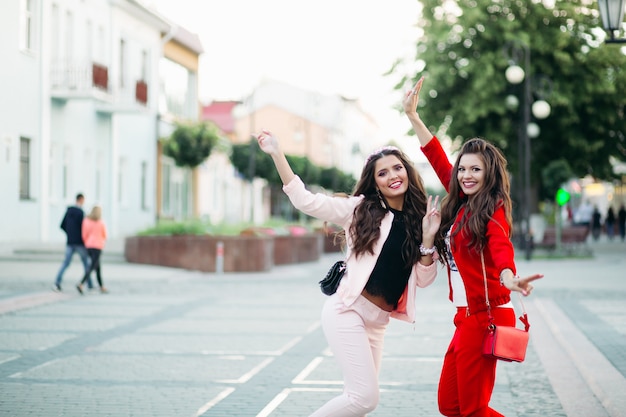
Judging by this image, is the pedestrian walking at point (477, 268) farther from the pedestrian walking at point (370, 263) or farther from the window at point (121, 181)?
the window at point (121, 181)

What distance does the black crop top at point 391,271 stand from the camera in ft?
17.3

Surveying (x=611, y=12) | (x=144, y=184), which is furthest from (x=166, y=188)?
(x=611, y=12)

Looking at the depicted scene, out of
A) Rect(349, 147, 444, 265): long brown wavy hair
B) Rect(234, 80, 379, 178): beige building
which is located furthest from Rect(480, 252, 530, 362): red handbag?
Rect(234, 80, 379, 178): beige building

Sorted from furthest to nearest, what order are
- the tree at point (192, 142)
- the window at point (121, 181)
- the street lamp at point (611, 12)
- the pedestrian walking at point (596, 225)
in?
1. the pedestrian walking at point (596, 225)
2. the tree at point (192, 142)
3. the window at point (121, 181)
4. the street lamp at point (611, 12)

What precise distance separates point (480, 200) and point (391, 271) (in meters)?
0.60

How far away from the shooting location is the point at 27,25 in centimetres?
2919

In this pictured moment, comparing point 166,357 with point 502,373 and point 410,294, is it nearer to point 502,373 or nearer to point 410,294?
point 502,373

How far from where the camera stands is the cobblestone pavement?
7.86 metres

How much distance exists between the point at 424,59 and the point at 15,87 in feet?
49.7

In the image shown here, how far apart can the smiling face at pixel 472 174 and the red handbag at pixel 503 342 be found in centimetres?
35

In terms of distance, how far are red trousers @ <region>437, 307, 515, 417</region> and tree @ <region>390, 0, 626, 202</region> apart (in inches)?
1242

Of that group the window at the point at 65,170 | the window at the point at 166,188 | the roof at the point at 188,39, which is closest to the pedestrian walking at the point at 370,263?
the window at the point at 65,170

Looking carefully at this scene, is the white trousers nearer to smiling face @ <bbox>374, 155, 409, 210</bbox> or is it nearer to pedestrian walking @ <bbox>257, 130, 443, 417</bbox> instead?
pedestrian walking @ <bbox>257, 130, 443, 417</bbox>

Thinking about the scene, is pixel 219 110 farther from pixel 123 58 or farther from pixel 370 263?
pixel 370 263
